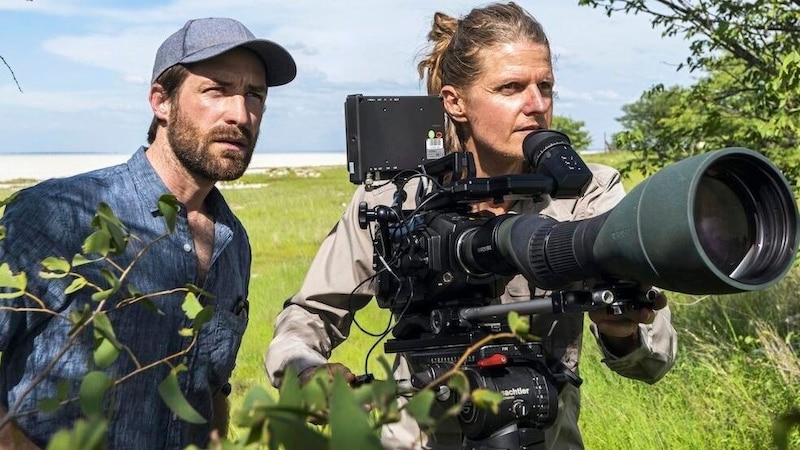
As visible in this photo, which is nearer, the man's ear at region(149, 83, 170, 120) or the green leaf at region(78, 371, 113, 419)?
the green leaf at region(78, 371, 113, 419)

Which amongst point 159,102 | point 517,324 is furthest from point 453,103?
point 517,324

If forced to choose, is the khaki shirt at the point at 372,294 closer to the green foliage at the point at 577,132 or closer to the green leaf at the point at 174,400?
the green leaf at the point at 174,400

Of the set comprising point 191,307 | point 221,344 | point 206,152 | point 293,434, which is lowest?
point 221,344

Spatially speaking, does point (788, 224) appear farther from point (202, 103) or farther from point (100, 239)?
point (202, 103)

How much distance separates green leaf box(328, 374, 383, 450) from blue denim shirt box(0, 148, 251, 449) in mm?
1359

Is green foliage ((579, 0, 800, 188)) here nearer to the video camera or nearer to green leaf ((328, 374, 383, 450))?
the video camera

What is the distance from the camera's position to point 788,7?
477 centimetres

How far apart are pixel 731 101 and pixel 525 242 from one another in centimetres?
459

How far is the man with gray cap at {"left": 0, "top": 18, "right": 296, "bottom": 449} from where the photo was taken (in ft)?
6.73

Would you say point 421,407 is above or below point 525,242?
above

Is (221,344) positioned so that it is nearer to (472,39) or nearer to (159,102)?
(159,102)

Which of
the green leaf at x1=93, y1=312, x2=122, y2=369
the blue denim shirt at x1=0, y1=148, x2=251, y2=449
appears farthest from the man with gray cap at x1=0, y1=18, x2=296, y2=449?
the green leaf at x1=93, y1=312, x2=122, y2=369

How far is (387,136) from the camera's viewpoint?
232 centimetres

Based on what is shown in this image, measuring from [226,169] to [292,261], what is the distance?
35.0 feet
